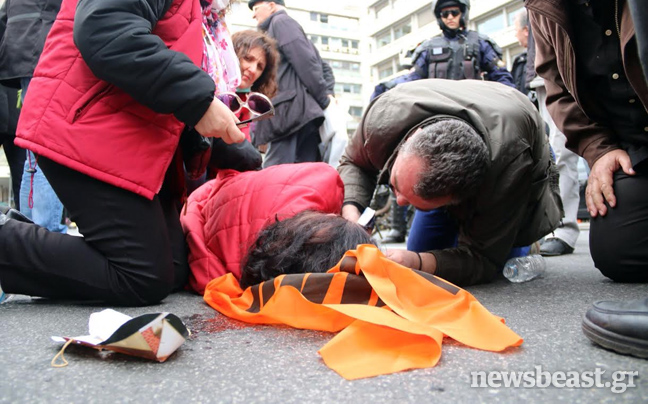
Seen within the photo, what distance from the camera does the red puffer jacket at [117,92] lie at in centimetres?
134

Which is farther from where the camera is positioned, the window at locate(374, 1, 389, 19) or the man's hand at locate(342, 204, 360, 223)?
the window at locate(374, 1, 389, 19)

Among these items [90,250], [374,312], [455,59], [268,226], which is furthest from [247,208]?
[455,59]

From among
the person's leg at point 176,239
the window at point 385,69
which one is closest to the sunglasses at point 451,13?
the person's leg at point 176,239

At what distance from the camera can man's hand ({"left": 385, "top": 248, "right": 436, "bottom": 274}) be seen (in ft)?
5.26

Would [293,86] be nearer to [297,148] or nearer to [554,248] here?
[297,148]

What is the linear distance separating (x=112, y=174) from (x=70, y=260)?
0.30m

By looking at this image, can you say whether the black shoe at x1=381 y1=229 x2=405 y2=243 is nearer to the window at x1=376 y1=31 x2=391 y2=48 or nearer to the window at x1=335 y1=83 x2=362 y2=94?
the window at x1=376 y1=31 x2=391 y2=48

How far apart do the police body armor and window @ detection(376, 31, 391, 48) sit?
111 ft

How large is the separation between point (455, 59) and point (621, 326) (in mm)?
3020

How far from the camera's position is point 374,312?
1.08 metres

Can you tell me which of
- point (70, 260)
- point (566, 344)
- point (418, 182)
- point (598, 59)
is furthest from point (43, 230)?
point (598, 59)

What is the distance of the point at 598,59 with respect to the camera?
1.72 m

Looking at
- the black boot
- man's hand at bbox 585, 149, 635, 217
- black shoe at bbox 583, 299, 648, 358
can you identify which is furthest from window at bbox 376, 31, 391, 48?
black shoe at bbox 583, 299, 648, 358

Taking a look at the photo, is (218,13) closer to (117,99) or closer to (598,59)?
(117,99)
